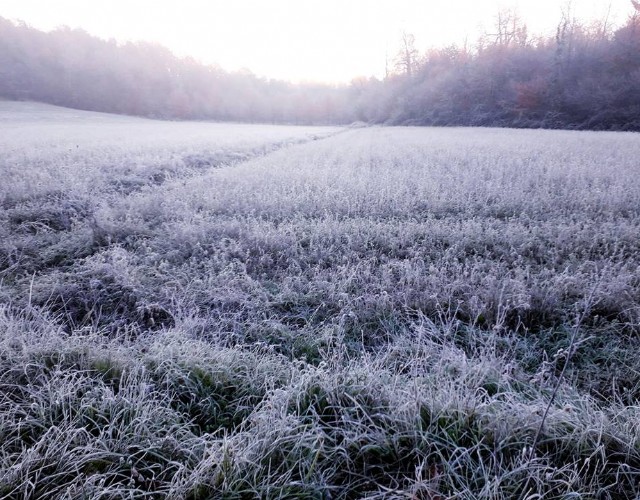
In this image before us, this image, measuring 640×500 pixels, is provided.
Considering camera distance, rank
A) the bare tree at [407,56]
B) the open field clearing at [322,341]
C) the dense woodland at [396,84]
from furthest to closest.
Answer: the bare tree at [407,56] < the dense woodland at [396,84] < the open field clearing at [322,341]

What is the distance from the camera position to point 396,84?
57.6 metres

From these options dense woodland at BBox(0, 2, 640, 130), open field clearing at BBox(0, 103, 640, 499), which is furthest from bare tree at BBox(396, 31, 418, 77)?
open field clearing at BBox(0, 103, 640, 499)

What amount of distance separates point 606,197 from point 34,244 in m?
9.89

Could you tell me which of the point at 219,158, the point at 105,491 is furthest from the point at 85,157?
the point at 105,491

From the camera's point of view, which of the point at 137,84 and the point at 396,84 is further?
the point at 137,84

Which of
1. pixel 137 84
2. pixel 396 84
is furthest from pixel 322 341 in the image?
pixel 137 84

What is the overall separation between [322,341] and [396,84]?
6140 centimetres

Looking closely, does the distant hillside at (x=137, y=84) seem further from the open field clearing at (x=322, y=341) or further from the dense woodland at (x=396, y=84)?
the open field clearing at (x=322, y=341)

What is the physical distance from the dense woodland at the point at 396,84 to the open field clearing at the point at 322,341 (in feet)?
120

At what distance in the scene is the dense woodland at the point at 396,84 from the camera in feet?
121

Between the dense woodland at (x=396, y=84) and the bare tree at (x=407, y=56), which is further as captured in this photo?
the bare tree at (x=407, y=56)

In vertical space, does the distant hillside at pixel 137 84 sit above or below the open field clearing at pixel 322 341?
above

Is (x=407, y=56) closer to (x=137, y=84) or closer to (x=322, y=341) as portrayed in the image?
(x=137, y=84)

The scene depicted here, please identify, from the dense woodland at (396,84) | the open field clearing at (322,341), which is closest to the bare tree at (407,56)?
the dense woodland at (396,84)
